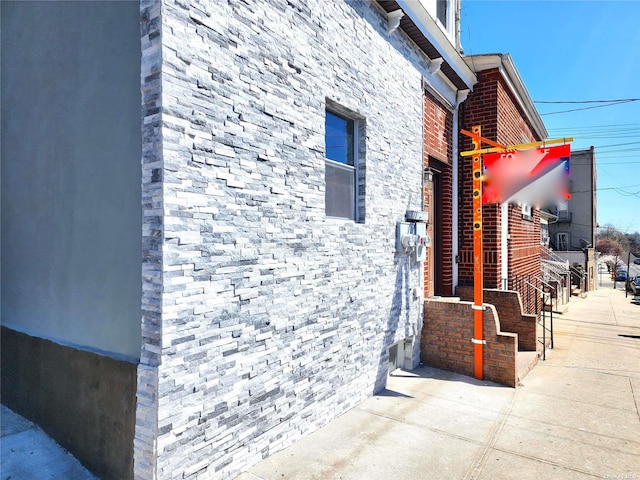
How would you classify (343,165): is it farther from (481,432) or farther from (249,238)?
(481,432)

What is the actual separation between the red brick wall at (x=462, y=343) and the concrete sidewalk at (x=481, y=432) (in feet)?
0.71

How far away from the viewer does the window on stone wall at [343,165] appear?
5066 mm

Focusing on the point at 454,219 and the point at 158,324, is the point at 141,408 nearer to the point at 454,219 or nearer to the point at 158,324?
the point at 158,324

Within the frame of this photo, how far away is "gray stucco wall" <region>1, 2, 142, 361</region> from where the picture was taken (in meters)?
3.38

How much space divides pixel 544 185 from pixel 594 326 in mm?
7258

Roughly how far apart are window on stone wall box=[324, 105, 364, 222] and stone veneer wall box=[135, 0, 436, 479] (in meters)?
0.12

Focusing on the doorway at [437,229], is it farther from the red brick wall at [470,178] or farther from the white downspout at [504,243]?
the white downspout at [504,243]

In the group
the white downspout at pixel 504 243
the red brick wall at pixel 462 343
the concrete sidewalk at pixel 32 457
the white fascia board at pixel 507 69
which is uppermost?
the white fascia board at pixel 507 69

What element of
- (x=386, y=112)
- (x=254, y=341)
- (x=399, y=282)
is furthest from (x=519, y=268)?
(x=254, y=341)

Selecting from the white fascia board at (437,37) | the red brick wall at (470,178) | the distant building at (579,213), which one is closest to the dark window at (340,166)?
the white fascia board at (437,37)

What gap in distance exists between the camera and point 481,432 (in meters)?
4.51

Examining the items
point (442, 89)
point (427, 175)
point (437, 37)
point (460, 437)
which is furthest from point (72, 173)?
point (442, 89)

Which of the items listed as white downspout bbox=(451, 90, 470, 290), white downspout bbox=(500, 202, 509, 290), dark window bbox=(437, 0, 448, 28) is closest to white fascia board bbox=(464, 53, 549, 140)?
white downspout bbox=(451, 90, 470, 290)

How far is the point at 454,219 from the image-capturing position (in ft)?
28.5
